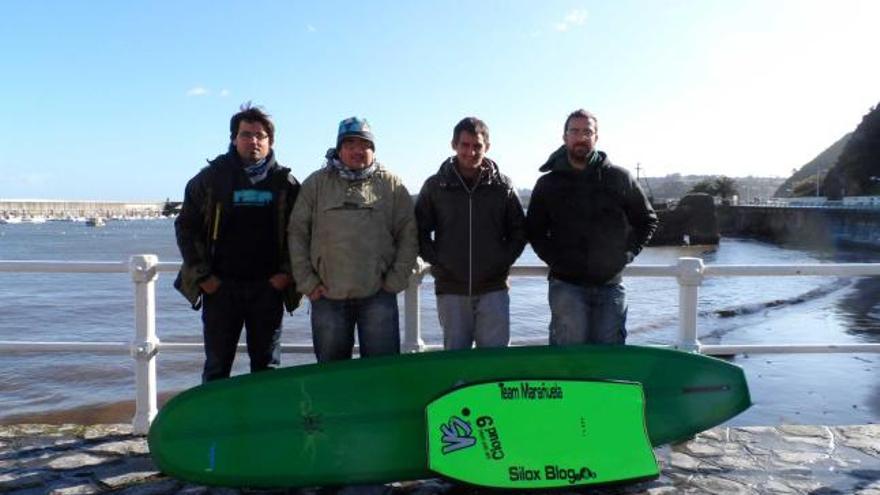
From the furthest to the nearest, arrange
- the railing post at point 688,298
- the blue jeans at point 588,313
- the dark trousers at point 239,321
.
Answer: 1. the railing post at point 688,298
2. the blue jeans at point 588,313
3. the dark trousers at point 239,321

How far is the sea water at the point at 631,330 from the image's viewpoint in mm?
8039

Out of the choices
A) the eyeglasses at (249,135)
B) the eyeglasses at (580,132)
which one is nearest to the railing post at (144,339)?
the eyeglasses at (249,135)

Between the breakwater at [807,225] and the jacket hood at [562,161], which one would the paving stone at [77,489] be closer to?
the jacket hood at [562,161]

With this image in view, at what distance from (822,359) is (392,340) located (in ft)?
27.7

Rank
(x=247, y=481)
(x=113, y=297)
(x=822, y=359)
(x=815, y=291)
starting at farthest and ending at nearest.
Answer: (x=815, y=291) < (x=113, y=297) < (x=822, y=359) < (x=247, y=481)

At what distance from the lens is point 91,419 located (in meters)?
7.52

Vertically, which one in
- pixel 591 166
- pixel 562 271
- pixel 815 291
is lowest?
pixel 815 291

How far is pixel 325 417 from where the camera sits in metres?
3.50

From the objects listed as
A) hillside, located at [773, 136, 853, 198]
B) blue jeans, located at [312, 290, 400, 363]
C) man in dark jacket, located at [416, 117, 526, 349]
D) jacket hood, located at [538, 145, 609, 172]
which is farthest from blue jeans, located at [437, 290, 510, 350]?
hillside, located at [773, 136, 853, 198]

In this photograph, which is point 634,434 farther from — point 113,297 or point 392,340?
point 113,297

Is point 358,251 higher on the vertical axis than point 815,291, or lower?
higher

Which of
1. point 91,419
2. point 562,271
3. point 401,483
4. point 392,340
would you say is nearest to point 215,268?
point 392,340

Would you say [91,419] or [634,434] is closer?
[634,434]

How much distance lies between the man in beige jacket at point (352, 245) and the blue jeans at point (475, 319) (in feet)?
1.09
